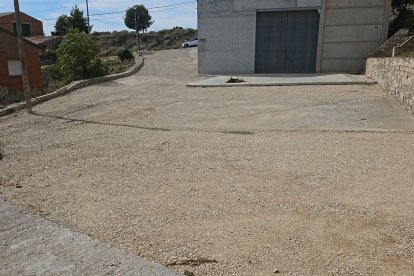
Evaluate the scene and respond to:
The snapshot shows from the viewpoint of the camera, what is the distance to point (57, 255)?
2.81m

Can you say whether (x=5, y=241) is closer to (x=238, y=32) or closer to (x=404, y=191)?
(x=404, y=191)

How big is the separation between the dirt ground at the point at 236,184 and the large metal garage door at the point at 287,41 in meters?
10.4

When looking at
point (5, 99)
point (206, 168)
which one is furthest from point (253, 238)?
point (5, 99)

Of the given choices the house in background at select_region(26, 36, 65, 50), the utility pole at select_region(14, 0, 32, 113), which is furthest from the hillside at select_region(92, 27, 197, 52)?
the utility pole at select_region(14, 0, 32, 113)

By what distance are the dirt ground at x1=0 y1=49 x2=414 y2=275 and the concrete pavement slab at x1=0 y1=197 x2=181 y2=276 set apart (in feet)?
0.54

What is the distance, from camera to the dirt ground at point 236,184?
9.34 feet

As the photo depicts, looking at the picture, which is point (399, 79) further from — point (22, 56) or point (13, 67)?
point (13, 67)

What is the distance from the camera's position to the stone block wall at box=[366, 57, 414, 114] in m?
7.51

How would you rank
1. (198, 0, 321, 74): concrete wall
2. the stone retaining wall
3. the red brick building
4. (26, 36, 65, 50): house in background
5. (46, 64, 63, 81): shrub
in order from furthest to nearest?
1. (26, 36, 65, 50): house in background
2. the red brick building
3. (46, 64, 63, 81): shrub
4. (198, 0, 321, 74): concrete wall
5. the stone retaining wall

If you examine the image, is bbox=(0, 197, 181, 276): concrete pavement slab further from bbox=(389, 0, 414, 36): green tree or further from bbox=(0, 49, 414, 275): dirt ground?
bbox=(389, 0, 414, 36): green tree

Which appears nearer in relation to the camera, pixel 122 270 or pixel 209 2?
pixel 122 270

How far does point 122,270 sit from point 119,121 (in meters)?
6.15

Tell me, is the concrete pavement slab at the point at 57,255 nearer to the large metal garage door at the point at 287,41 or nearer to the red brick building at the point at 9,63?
the large metal garage door at the point at 287,41

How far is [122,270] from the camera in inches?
102
